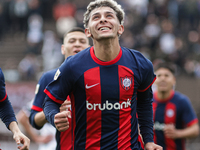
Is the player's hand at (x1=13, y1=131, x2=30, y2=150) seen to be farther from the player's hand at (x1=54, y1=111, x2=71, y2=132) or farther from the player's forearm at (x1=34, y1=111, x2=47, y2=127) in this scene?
the player's forearm at (x1=34, y1=111, x2=47, y2=127)

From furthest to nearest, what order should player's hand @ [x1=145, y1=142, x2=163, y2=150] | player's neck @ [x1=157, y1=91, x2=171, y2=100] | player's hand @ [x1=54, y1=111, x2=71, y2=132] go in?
1. player's neck @ [x1=157, y1=91, x2=171, y2=100]
2. player's hand @ [x1=145, y1=142, x2=163, y2=150]
3. player's hand @ [x1=54, y1=111, x2=71, y2=132]

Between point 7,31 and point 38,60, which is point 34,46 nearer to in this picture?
point 38,60

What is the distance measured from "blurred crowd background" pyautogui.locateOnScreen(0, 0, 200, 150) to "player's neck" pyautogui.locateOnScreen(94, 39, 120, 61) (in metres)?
9.63

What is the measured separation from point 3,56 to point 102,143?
49.1 ft

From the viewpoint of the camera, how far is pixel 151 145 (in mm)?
3951

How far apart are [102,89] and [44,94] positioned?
4.74ft

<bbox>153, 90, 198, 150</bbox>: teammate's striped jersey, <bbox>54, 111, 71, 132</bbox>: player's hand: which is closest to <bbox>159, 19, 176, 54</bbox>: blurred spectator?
<bbox>153, 90, 198, 150</bbox>: teammate's striped jersey

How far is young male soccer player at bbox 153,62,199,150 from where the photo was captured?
599 centimetres

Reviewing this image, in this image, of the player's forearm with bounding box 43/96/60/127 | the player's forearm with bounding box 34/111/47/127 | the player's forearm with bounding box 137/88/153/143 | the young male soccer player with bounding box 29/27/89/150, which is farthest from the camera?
the player's forearm with bounding box 34/111/47/127

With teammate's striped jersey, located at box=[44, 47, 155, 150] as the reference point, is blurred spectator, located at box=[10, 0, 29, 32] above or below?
above

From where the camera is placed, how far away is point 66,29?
17062mm

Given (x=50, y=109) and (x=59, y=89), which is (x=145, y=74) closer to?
(x=59, y=89)

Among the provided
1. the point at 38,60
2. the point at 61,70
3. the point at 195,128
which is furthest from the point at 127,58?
the point at 38,60

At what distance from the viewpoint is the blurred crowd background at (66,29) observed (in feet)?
46.3
